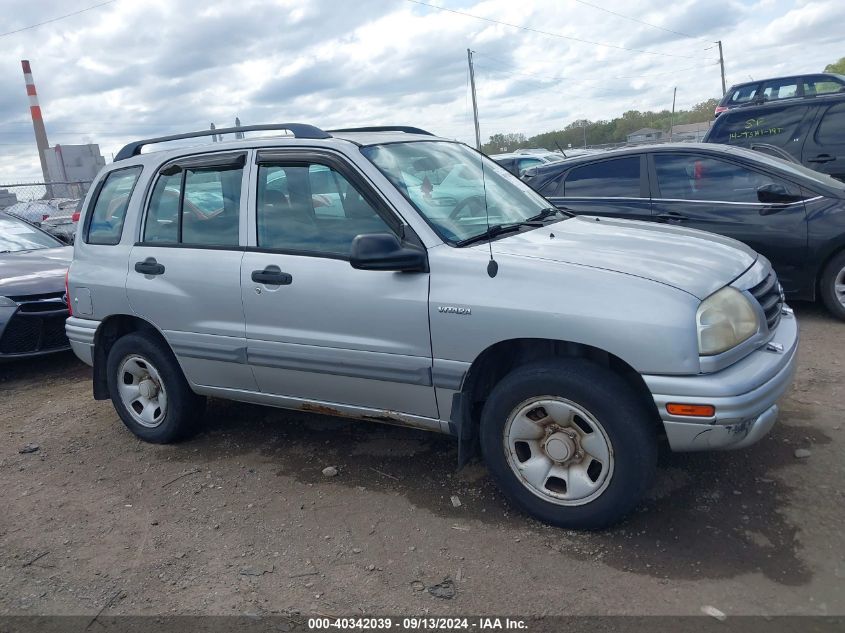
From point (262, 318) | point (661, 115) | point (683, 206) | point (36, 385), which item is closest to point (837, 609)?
point (262, 318)

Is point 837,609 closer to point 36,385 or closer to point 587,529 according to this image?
point 587,529

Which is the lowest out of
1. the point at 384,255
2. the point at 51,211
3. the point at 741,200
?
the point at 741,200

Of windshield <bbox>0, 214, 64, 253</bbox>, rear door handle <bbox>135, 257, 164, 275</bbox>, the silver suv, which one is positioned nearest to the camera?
the silver suv

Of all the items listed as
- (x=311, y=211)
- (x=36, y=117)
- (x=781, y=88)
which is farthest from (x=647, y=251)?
(x=36, y=117)

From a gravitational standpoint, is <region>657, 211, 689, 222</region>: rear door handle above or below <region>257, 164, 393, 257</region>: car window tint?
below

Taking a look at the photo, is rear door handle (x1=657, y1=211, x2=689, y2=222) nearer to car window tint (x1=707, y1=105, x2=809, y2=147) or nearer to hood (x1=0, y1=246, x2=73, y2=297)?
car window tint (x1=707, y1=105, x2=809, y2=147)

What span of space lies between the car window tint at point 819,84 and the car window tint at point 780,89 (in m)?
0.24

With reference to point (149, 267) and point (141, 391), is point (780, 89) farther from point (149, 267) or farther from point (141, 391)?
point (141, 391)

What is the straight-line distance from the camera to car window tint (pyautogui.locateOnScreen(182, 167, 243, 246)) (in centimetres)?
440

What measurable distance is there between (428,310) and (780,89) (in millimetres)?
12715

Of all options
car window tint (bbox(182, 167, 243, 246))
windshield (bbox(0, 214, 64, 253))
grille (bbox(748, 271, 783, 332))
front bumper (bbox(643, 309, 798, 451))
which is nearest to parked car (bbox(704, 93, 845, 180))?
grille (bbox(748, 271, 783, 332))

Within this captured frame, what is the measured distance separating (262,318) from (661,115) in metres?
34.9

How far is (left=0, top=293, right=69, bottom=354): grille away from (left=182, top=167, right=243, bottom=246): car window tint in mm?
3164

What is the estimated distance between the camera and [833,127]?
8.80 metres
